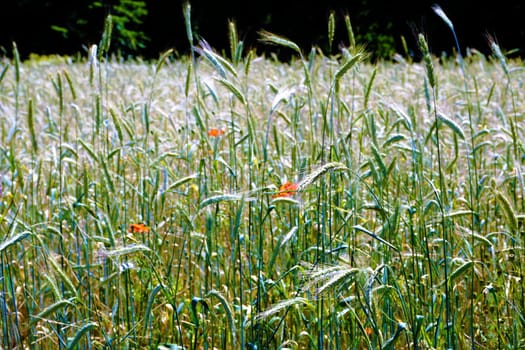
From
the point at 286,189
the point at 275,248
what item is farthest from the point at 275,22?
the point at 275,248

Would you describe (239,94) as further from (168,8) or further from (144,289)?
(168,8)

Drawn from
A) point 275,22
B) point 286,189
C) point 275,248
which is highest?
point 275,22

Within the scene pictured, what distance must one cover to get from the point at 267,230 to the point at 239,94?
823 millimetres

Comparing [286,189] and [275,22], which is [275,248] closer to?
[286,189]

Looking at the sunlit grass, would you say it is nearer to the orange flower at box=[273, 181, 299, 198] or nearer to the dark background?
the orange flower at box=[273, 181, 299, 198]

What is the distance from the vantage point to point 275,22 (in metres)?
13.6

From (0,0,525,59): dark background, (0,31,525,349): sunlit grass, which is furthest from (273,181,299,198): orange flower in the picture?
(0,0,525,59): dark background

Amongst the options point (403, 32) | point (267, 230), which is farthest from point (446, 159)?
point (403, 32)

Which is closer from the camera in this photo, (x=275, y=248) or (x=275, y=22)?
(x=275, y=248)

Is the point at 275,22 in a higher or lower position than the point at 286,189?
higher

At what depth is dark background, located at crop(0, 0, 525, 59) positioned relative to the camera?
11961 mm

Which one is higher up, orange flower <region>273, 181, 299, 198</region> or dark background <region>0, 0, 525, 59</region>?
dark background <region>0, 0, 525, 59</region>

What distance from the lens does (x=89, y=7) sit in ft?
42.1

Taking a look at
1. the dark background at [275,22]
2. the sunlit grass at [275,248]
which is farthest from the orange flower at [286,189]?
the dark background at [275,22]
